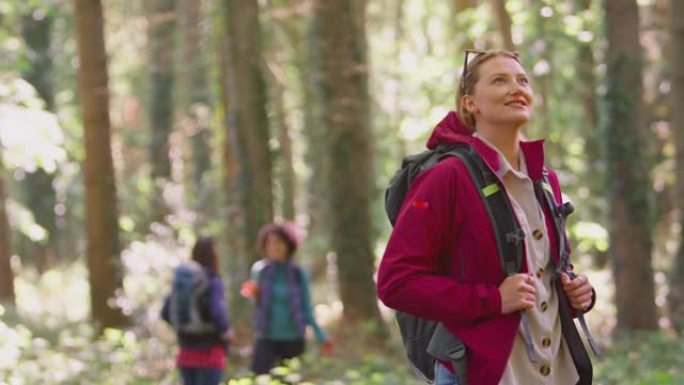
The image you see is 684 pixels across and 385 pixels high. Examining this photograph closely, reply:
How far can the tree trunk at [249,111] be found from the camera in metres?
14.2

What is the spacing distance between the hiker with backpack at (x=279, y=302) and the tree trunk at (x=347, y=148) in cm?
482

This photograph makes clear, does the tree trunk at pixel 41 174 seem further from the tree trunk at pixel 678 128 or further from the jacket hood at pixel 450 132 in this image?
the jacket hood at pixel 450 132

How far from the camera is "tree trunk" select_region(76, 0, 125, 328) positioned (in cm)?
1638

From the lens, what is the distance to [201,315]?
33.8ft

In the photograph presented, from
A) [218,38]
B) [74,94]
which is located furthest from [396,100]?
[218,38]

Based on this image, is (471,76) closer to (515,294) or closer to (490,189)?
(490,189)

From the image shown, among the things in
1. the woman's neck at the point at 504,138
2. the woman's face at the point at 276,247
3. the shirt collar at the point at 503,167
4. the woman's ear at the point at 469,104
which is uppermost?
the woman's ear at the point at 469,104

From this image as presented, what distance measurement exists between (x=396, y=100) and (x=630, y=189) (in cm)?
1415

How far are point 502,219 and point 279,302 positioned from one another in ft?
21.9

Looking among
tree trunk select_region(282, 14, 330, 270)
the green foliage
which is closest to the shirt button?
the green foliage

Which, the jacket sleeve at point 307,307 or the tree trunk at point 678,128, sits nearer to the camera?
the jacket sleeve at point 307,307

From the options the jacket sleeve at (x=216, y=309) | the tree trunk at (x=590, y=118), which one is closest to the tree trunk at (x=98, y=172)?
the jacket sleeve at (x=216, y=309)

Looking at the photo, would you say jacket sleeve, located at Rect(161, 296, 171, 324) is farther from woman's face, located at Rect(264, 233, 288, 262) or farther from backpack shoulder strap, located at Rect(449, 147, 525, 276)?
backpack shoulder strap, located at Rect(449, 147, 525, 276)

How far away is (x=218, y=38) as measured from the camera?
17.6m
